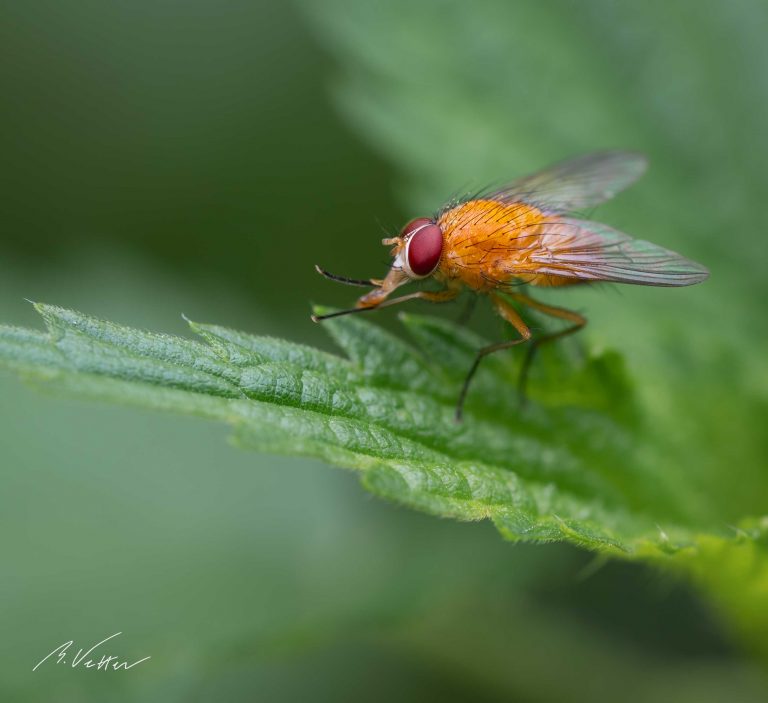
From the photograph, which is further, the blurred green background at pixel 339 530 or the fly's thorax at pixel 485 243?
the blurred green background at pixel 339 530

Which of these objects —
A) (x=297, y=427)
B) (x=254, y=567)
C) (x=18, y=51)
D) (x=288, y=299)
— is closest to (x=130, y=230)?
(x=288, y=299)

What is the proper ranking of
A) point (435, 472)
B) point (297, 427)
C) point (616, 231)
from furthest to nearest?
point (616, 231), point (435, 472), point (297, 427)

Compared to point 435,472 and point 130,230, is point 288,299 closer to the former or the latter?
point 130,230

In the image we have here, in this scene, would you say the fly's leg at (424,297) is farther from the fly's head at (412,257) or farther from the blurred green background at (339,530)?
the blurred green background at (339,530)

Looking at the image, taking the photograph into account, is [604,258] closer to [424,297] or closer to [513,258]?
[513,258]
